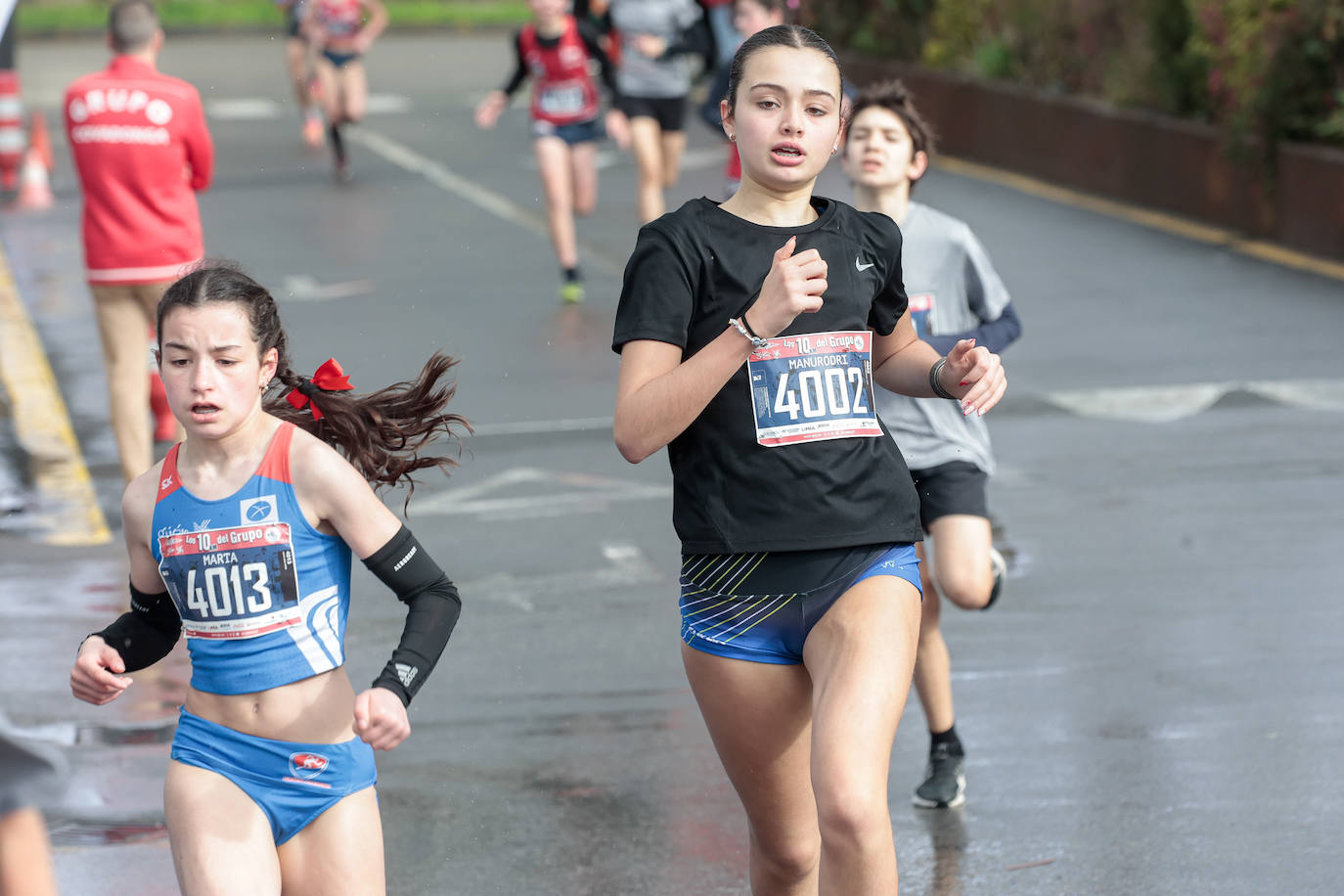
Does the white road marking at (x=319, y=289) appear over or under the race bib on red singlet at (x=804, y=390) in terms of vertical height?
under

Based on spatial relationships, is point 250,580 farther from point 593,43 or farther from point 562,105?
point 593,43

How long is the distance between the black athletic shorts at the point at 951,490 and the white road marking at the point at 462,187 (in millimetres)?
9137

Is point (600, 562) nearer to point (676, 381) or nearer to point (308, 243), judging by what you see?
point (676, 381)

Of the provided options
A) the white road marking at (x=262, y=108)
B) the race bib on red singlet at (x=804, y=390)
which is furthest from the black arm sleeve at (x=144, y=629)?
the white road marking at (x=262, y=108)

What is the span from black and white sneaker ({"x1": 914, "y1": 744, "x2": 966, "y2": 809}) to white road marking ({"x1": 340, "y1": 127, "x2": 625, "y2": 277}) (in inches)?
369

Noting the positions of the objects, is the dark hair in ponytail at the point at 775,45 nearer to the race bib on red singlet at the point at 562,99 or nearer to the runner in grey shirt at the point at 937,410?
the runner in grey shirt at the point at 937,410

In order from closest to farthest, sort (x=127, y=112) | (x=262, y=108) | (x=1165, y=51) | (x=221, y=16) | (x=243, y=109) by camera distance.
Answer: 1. (x=127, y=112)
2. (x=1165, y=51)
3. (x=243, y=109)
4. (x=262, y=108)
5. (x=221, y=16)

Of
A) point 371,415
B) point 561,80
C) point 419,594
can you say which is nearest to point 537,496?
point 561,80

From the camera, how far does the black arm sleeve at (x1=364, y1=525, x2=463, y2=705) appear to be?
11.7 ft

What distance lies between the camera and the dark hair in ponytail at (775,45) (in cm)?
391

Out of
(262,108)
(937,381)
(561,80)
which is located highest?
(937,381)

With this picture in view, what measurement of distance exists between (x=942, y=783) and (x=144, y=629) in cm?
254

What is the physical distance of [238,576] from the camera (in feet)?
11.9

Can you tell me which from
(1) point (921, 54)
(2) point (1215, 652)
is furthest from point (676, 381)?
(1) point (921, 54)
